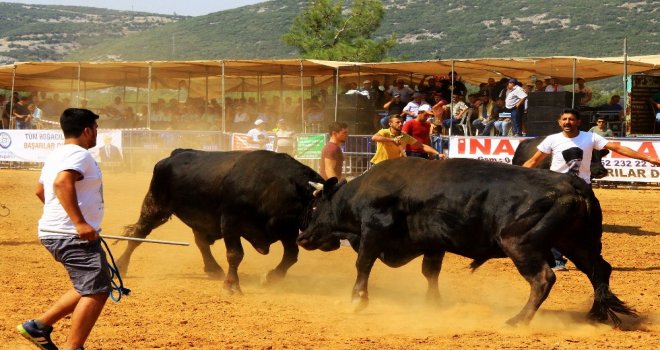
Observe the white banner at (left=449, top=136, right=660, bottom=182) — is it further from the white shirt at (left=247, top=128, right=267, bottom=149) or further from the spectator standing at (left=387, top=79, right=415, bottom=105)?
the white shirt at (left=247, top=128, right=267, bottom=149)

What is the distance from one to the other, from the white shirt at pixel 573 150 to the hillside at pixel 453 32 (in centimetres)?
8628

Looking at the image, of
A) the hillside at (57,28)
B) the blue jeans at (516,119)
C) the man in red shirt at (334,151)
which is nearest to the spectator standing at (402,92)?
the blue jeans at (516,119)

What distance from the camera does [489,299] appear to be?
10602 mm

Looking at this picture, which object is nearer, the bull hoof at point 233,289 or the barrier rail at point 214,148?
the bull hoof at point 233,289

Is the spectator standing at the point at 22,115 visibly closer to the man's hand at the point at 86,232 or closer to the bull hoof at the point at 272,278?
the bull hoof at the point at 272,278

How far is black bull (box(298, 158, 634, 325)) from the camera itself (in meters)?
8.64

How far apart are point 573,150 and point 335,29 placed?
54398 mm

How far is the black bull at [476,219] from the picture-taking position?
8.64m

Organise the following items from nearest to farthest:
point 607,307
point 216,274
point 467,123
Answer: point 607,307 < point 216,274 < point 467,123

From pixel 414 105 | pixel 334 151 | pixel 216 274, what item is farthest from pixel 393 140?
pixel 414 105

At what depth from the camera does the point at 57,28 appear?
150 meters

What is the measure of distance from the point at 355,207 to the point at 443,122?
1535cm

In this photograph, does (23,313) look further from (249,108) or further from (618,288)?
(249,108)

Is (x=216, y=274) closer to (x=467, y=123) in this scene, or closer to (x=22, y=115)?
(x=467, y=123)
